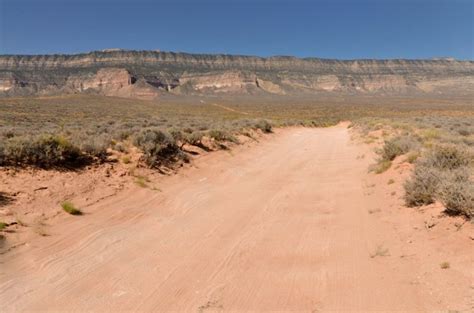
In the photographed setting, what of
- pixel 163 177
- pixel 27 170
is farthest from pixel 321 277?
pixel 27 170

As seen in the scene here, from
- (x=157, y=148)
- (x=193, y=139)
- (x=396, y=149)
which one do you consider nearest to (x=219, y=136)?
(x=193, y=139)

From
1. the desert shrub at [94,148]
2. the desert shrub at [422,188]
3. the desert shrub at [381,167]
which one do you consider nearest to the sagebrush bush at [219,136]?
the desert shrub at [94,148]

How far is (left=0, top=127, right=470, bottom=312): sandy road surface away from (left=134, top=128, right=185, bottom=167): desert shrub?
6.23 feet

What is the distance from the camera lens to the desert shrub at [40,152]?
7987 millimetres

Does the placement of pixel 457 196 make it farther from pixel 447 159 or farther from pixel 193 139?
pixel 193 139

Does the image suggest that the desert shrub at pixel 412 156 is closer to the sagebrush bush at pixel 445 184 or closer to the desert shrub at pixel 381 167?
the desert shrub at pixel 381 167

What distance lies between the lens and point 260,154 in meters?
15.8

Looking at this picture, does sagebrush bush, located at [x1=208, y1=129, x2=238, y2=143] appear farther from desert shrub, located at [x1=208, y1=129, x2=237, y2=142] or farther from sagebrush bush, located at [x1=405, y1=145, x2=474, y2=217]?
sagebrush bush, located at [x1=405, y1=145, x2=474, y2=217]

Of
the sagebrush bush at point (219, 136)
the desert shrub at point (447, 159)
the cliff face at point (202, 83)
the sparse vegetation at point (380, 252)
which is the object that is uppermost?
the cliff face at point (202, 83)

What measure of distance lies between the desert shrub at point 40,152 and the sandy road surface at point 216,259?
199cm

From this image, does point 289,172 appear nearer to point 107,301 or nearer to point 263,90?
point 107,301

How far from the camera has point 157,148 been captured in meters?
10.4

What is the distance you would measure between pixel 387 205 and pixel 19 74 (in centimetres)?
21504

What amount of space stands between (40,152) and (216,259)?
18.1 feet
